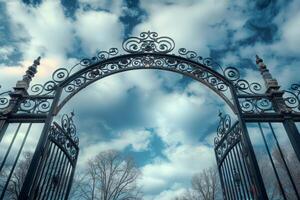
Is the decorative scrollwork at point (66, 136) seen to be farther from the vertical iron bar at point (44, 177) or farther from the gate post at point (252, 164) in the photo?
the gate post at point (252, 164)

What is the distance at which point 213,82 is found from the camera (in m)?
5.58

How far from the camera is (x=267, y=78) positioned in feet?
17.4

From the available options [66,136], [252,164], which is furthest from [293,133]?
[66,136]

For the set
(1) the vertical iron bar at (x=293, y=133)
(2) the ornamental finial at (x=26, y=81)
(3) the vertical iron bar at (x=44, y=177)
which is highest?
(2) the ornamental finial at (x=26, y=81)

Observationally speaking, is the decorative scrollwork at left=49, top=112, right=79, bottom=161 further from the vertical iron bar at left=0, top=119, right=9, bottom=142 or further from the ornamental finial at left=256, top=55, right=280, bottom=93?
the ornamental finial at left=256, top=55, right=280, bottom=93

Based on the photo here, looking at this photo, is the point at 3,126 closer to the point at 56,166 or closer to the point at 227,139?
the point at 56,166

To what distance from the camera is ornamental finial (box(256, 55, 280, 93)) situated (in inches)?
201

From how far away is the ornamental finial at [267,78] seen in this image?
5.12 m

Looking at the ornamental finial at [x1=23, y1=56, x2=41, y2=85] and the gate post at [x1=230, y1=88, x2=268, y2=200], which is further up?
the ornamental finial at [x1=23, y1=56, x2=41, y2=85]

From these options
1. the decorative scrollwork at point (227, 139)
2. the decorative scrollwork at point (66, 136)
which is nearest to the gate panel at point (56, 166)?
the decorative scrollwork at point (66, 136)

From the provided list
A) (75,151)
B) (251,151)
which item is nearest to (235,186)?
(251,151)

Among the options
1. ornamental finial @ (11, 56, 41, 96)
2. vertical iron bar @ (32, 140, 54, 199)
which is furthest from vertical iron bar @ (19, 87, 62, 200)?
ornamental finial @ (11, 56, 41, 96)

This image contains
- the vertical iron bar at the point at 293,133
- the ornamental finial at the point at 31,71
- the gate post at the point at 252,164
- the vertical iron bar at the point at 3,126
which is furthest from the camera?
the ornamental finial at the point at 31,71

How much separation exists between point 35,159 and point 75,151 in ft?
5.23
